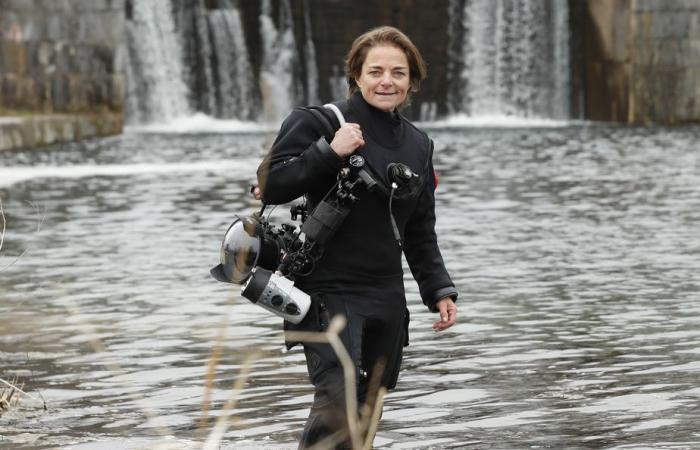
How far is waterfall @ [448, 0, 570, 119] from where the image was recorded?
132 ft

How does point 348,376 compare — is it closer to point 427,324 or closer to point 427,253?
point 427,253

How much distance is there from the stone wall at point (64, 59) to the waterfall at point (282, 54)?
4882 mm

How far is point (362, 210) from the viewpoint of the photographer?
17.7 ft

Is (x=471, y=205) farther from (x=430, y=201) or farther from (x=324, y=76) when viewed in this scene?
(x=324, y=76)

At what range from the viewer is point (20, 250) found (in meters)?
14.4

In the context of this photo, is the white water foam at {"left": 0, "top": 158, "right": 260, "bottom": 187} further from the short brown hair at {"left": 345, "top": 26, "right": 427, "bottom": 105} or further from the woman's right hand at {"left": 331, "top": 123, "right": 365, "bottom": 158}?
the woman's right hand at {"left": 331, "top": 123, "right": 365, "bottom": 158}

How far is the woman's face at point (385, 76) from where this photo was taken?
17.8ft

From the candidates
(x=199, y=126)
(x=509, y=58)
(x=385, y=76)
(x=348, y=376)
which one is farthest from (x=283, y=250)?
(x=509, y=58)

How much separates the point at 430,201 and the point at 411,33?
1369 inches

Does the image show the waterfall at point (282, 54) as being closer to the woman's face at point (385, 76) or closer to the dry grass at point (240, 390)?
the dry grass at point (240, 390)

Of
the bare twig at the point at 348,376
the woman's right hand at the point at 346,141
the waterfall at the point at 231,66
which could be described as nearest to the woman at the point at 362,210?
the woman's right hand at the point at 346,141

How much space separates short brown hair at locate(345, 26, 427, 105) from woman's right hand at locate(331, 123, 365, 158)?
30 centimetres

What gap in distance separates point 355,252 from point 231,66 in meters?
34.7

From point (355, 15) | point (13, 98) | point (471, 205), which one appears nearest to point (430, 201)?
point (471, 205)
